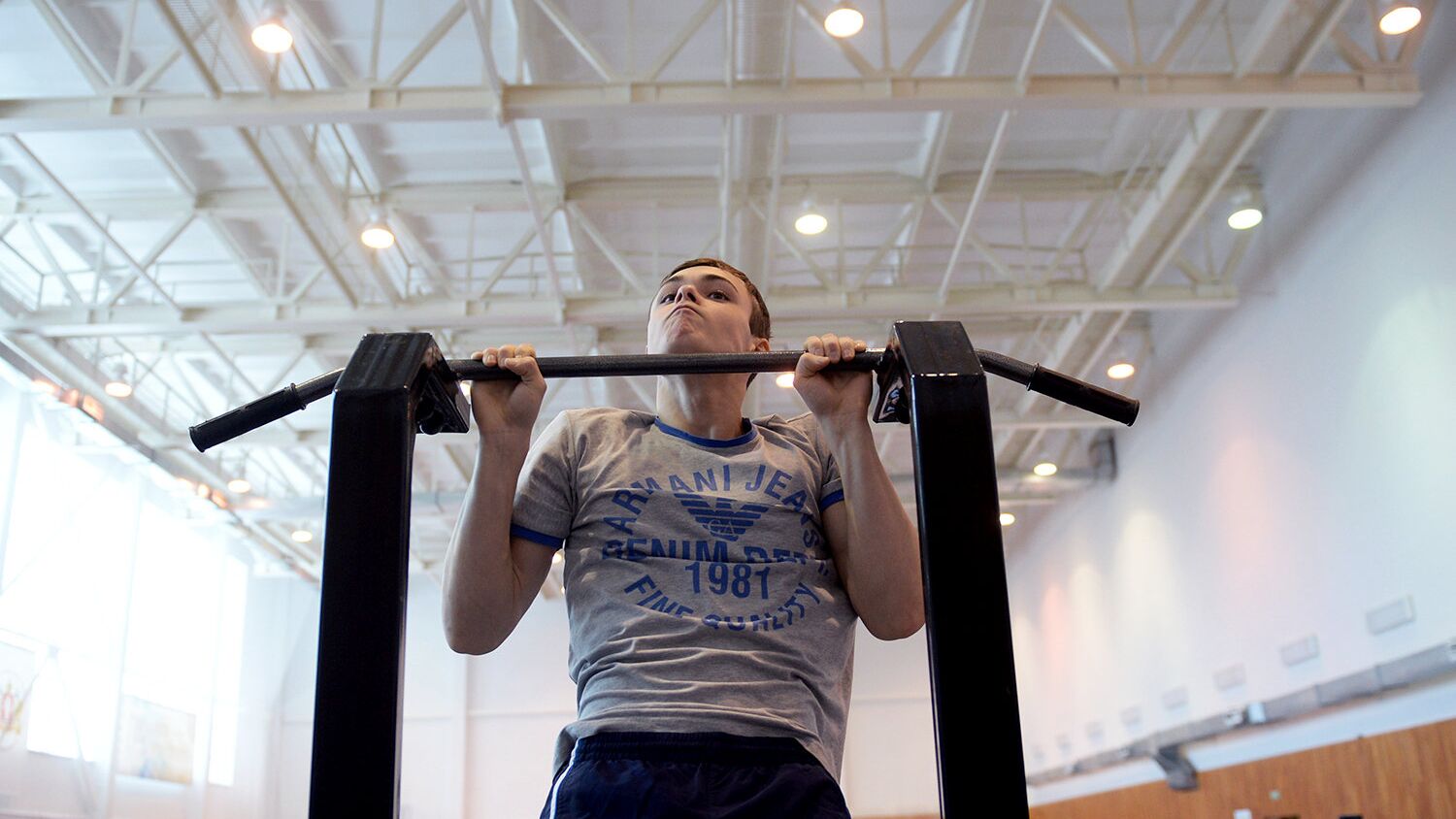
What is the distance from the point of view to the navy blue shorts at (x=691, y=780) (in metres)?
1.62

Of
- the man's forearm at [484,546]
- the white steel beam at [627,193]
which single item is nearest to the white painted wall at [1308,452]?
the white steel beam at [627,193]

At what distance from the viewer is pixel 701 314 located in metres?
2.12

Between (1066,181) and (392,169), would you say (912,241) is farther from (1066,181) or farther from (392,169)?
(392,169)

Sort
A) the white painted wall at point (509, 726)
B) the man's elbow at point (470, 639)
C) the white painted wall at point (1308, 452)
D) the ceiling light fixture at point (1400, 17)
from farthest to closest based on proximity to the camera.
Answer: the white painted wall at point (509, 726), the white painted wall at point (1308, 452), the ceiling light fixture at point (1400, 17), the man's elbow at point (470, 639)

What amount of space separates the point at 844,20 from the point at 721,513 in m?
4.72

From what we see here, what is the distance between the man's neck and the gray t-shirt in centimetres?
4

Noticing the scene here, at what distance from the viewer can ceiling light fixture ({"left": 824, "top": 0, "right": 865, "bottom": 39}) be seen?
602 centimetres

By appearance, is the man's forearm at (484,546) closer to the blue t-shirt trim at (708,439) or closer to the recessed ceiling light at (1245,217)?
the blue t-shirt trim at (708,439)

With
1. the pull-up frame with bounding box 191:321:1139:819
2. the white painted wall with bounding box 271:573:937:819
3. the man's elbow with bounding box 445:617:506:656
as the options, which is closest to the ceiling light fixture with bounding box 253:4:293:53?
the pull-up frame with bounding box 191:321:1139:819

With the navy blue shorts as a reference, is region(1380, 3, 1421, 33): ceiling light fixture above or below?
above

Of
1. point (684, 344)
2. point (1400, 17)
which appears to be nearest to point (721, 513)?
point (684, 344)

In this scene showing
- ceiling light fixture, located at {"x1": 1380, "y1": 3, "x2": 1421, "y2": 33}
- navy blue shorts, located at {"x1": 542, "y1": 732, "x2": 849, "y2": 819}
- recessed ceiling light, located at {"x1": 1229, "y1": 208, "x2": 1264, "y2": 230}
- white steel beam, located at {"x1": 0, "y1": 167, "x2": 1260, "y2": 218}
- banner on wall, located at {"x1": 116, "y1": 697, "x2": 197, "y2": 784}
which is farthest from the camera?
banner on wall, located at {"x1": 116, "y1": 697, "x2": 197, "y2": 784}

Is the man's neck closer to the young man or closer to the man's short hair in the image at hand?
the young man

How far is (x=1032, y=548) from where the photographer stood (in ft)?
52.3
